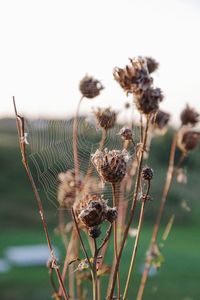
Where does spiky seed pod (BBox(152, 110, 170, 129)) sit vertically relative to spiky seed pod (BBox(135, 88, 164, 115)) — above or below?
below

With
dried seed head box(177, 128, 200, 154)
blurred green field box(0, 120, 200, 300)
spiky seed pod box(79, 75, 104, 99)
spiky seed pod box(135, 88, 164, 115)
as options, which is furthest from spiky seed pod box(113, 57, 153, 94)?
blurred green field box(0, 120, 200, 300)

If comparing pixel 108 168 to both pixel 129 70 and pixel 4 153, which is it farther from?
pixel 4 153

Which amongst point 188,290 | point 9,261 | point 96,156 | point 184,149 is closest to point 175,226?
point 9,261

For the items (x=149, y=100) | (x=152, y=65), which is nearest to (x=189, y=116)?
(x=152, y=65)

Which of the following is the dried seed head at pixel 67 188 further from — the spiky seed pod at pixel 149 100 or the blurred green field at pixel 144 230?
the blurred green field at pixel 144 230

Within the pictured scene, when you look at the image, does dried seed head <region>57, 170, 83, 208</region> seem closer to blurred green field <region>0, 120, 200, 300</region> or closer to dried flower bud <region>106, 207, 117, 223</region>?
dried flower bud <region>106, 207, 117, 223</region>

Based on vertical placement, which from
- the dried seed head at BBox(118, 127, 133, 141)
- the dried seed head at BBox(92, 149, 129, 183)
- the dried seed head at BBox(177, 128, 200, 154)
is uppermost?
the dried seed head at BBox(118, 127, 133, 141)

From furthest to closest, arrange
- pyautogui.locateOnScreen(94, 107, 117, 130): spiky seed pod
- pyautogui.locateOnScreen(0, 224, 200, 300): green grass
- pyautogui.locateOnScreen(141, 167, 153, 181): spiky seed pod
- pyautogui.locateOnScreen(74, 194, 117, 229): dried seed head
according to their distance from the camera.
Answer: pyautogui.locateOnScreen(0, 224, 200, 300): green grass → pyautogui.locateOnScreen(94, 107, 117, 130): spiky seed pod → pyautogui.locateOnScreen(141, 167, 153, 181): spiky seed pod → pyautogui.locateOnScreen(74, 194, 117, 229): dried seed head

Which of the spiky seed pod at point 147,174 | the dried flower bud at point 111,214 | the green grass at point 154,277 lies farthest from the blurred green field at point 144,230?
the dried flower bud at point 111,214
